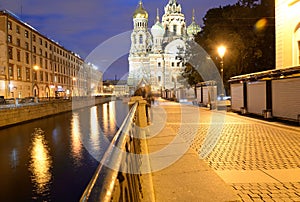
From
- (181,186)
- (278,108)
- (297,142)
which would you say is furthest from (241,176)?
(278,108)

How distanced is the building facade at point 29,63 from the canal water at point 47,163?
2429cm

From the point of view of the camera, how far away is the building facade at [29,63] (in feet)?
144

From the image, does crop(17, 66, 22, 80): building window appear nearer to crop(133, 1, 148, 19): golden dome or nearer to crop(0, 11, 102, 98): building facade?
crop(0, 11, 102, 98): building facade

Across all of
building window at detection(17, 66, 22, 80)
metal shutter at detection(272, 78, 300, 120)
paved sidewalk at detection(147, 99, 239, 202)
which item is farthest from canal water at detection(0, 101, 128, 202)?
building window at detection(17, 66, 22, 80)

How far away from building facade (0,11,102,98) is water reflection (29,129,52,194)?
26.5m

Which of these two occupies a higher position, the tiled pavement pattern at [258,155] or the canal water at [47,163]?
the tiled pavement pattern at [258,155]

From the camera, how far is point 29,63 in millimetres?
53062

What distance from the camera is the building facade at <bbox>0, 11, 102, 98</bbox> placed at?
43906mm

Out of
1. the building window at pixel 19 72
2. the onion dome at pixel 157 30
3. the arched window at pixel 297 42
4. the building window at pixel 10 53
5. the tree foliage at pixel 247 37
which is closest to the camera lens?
the arched window at pixel 297 42

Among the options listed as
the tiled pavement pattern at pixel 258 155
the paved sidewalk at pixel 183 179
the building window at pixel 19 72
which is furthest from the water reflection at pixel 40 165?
the building window at pixel 19 72

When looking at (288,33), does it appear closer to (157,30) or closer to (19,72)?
(19,72)

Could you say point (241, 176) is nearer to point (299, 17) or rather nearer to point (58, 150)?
point (58, 150)

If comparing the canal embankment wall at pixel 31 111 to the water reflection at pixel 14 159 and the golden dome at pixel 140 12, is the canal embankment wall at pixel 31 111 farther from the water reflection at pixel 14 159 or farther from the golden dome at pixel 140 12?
the golden dome at pixel 140 12

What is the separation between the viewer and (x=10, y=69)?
148 feet
